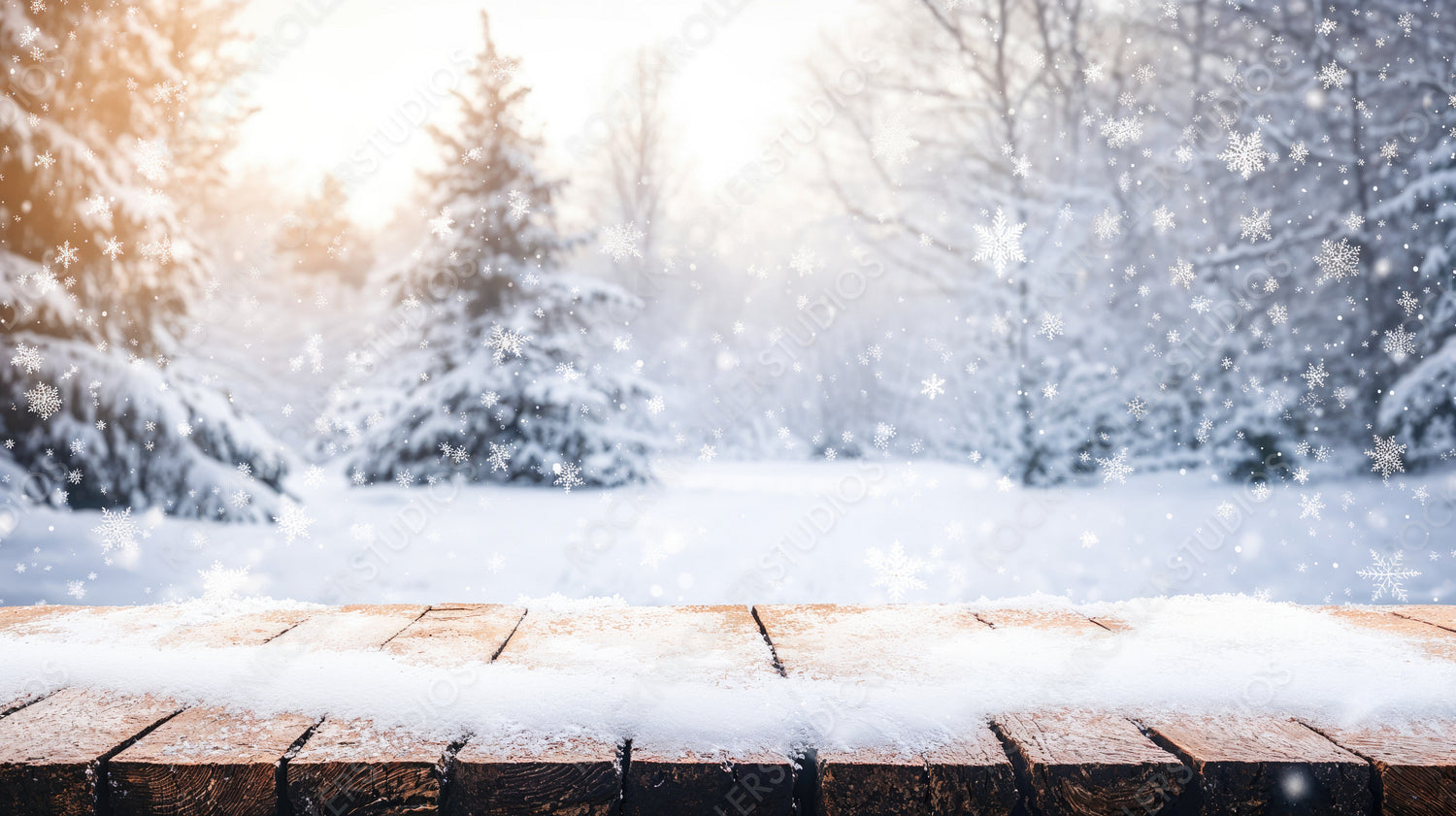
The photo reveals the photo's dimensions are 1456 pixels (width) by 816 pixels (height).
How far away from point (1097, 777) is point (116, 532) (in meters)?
4.88

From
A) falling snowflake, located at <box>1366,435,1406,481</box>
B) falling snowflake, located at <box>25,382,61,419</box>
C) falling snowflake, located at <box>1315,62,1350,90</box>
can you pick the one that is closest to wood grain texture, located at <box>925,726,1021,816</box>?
falling snowflake, located at <box>25,382,61,419</box>

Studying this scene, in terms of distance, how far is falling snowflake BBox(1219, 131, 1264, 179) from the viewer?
6516mm

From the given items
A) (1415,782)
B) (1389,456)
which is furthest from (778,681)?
(1389,456)

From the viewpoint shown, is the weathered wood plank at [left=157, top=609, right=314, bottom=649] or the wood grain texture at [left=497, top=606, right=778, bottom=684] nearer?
the wood grain texture at [left=497, top=606, right=778, bottom=684]

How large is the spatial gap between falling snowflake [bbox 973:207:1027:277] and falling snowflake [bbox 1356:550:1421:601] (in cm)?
313

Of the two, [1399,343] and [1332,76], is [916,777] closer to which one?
[1399,343]

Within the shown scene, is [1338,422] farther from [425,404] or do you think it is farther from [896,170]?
[425,404]

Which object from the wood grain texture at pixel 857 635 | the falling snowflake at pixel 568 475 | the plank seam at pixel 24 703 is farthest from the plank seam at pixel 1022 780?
the falling snowflake at pixel 568 475

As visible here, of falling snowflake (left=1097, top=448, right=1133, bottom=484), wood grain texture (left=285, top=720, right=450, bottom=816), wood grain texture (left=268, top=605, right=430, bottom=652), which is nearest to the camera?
wood grain texture (left=285, top=720, right=450, bottom=816)

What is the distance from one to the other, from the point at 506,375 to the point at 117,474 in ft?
8.66

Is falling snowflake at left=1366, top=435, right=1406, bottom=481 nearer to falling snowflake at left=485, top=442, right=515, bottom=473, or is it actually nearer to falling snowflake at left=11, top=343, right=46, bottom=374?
falling snowflake at left=485, top=442, right=515, bottom=473

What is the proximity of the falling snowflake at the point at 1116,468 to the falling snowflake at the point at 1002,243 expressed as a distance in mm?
1793

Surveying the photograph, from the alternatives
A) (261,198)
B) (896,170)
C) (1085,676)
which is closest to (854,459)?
(896,170)

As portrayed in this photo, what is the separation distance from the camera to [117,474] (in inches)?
184
